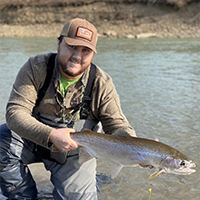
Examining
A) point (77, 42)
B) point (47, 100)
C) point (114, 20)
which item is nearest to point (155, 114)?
point (47, 100)

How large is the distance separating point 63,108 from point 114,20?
44.9 m

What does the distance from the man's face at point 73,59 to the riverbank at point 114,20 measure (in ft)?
111

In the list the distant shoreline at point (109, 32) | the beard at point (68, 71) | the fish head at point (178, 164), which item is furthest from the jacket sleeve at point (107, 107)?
the distant shoreline at point (109, 32)

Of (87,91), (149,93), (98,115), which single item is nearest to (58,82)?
(87,91)

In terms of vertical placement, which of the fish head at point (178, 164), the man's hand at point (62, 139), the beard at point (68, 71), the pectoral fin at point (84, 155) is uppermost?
the beard at point (68, 71)

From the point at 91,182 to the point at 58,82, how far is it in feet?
3.92

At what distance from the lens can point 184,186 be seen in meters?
4.03

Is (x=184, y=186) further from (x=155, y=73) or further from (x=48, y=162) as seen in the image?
(x=155, y=73)

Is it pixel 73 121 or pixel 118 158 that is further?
pixel 73 121

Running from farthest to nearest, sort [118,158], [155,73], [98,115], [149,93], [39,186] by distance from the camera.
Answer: [155,73], [149,93], [39,186], [98,115], [118,158]

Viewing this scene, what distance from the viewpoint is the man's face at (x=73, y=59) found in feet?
10.3

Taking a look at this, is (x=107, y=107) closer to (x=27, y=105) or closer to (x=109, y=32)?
(x=27, y=105)

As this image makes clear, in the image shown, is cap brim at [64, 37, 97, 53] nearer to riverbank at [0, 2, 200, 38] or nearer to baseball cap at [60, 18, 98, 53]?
baseball cap at [60, 18, 98, 53]

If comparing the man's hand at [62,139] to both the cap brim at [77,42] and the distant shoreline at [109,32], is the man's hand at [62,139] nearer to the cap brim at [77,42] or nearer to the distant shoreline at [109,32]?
the cap brim at [77,42]
